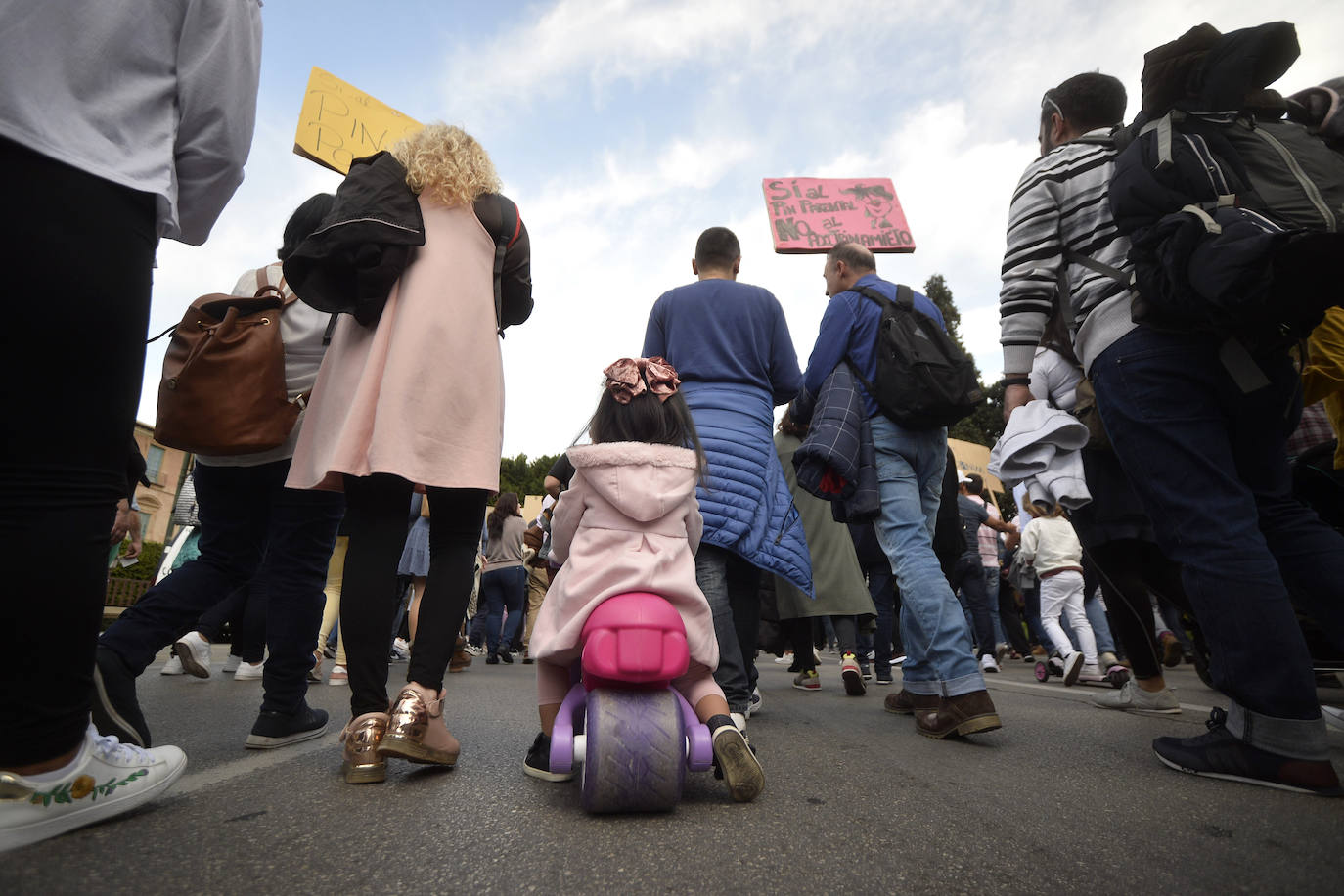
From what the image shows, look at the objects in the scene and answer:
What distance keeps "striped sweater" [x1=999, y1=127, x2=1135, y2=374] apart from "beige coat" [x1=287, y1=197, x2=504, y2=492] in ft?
6.27

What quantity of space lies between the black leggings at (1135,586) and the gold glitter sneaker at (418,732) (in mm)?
2916

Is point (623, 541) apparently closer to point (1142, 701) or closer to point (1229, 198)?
point (1229, 198)

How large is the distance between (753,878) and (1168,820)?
107cm

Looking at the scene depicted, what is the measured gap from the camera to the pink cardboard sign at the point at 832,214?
8.88m

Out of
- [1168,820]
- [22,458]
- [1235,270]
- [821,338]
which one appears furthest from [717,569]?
[22,458]

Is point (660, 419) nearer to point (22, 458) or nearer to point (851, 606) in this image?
point (22, 458)

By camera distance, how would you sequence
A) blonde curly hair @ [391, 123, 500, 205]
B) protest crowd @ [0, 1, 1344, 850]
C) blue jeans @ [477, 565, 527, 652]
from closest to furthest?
1. protest crowd @ [0, 1, 1344, 850]
2. blonde curly hair @ [391, 123, 500, 205]
3. blue jeans @ [477, 565, 527, 652]

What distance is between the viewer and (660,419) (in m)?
2.50

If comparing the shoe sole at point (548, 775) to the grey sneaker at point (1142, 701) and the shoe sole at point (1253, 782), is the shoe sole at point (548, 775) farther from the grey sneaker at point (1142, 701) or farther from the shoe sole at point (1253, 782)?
the grey sneaker at point (1142, 701)

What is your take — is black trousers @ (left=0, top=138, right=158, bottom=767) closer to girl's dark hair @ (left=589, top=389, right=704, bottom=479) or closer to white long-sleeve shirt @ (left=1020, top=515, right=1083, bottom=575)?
girl's dark hair @ (left=589, top=389, right=704, bottom=479)

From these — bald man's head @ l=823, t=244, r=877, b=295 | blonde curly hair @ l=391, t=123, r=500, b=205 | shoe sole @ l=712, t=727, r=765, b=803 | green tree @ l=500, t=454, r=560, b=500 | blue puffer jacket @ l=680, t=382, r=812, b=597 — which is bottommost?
shoe sole @ l=712, t=727, r=765, b=803

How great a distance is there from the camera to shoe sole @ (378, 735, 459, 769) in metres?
1.98

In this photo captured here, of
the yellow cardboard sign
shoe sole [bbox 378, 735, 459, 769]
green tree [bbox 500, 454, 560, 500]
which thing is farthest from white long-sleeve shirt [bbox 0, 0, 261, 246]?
green tree [bbox 500, 454, 560, 500]

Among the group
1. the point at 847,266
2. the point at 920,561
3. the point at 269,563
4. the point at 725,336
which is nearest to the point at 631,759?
the point at 269,563
